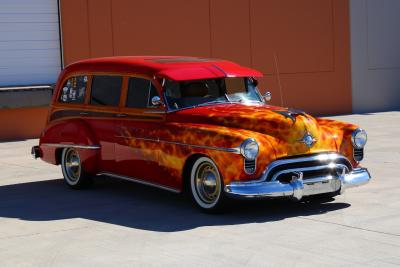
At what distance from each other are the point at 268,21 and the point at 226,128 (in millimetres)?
12829

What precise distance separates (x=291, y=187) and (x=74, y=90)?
3688mm

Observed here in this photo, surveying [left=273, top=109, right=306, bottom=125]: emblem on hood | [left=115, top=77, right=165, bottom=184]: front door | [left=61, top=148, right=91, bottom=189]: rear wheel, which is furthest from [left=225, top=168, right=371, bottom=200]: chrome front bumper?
[left=61, top=148, right=91, bottom=189]: rear wheel

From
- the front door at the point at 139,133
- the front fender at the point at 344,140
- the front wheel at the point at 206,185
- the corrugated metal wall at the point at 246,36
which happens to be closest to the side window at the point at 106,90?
the front door at the point at 139,133

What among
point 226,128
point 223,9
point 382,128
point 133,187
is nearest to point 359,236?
point 226,128

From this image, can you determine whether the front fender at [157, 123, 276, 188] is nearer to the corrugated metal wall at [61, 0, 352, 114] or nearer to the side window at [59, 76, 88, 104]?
the side window at [59, 76, 88, 104]

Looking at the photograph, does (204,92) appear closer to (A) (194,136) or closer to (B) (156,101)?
(B) (156,101)

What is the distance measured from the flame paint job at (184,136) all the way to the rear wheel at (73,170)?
0.16m

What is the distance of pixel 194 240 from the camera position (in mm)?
6941

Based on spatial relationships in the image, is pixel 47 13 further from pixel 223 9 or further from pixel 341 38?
pixel 341 38

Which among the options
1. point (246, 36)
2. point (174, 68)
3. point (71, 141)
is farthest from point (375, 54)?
point (174, 68)

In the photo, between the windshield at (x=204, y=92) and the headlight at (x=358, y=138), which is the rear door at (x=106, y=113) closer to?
the windshield at (x=204, y=92)

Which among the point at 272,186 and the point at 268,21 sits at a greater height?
the point at 268,21

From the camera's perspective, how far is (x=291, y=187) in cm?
773

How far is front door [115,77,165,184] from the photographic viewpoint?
8.69 m
